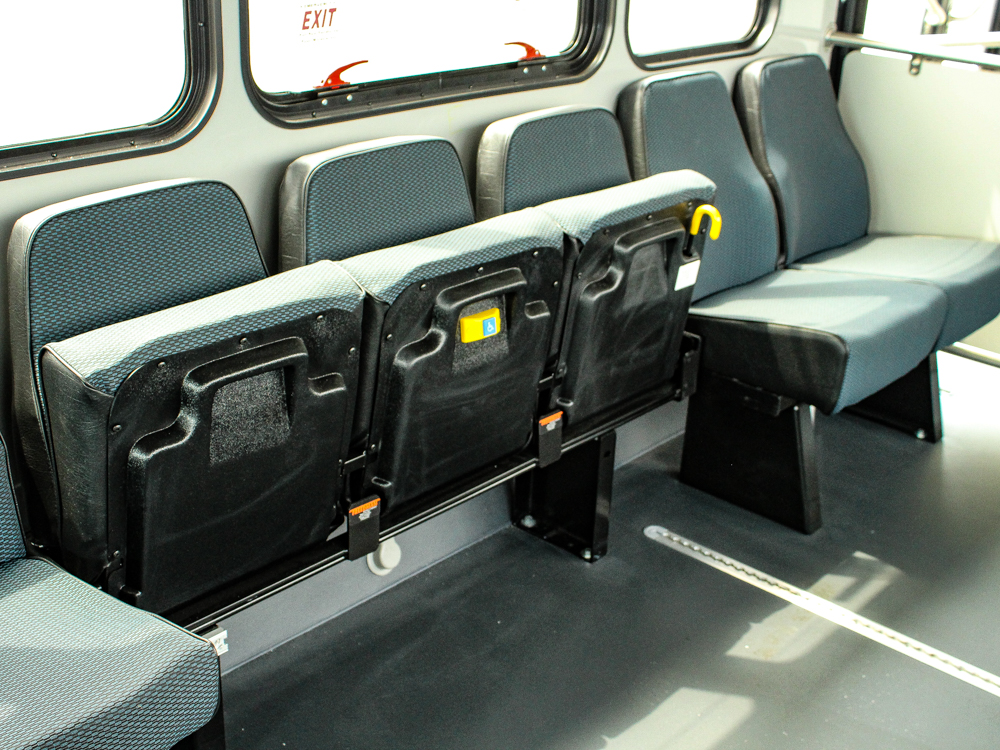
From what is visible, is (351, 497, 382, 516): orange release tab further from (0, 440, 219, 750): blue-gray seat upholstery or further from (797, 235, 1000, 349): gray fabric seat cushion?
(797, 235, 1000, 349): gray fabric seat cushion

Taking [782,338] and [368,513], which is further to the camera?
[782,338]

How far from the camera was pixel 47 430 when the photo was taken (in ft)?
6.00

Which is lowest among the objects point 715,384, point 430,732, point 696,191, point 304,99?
point 430,732

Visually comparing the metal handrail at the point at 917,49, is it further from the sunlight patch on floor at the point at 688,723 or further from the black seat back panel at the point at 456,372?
the sunlight patch on floor at the point at 688,723

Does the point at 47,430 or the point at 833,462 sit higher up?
the point at 47,430

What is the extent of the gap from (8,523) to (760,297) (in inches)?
90.5

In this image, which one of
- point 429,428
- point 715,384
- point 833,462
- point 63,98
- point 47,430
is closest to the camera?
point 47,430

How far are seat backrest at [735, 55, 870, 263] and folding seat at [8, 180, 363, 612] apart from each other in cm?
209

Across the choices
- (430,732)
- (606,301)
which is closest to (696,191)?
(606,301)

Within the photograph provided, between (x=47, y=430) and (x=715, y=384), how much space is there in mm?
2047

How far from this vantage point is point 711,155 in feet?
10.9

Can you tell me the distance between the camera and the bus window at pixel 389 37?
2.37 meters

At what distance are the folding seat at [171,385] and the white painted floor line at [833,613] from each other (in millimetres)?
1368

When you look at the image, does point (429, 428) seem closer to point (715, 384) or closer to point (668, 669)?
point (668, 669)
